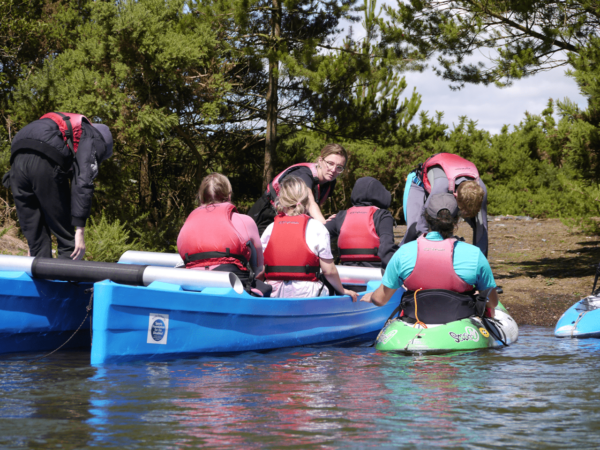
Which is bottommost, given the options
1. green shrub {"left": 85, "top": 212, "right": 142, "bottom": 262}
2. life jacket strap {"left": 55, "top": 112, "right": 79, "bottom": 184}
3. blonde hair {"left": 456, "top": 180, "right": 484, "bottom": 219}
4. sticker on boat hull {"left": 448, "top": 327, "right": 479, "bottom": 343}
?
sticker on boat hull {"left": 448, "top": 327, "right": 479, "bottom": 343}

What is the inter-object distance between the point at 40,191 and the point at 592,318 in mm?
4772

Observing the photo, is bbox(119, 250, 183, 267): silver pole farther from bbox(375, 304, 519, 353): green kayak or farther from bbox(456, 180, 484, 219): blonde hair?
bbox(456, 180, 484, 219): blonde hair

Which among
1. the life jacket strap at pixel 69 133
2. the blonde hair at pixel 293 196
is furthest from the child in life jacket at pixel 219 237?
the life jacket strap at pixel 69 133

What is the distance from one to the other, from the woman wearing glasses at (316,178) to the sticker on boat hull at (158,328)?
189 centimetres

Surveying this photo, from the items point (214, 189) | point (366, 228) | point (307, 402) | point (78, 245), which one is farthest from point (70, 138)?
point (307, 402)

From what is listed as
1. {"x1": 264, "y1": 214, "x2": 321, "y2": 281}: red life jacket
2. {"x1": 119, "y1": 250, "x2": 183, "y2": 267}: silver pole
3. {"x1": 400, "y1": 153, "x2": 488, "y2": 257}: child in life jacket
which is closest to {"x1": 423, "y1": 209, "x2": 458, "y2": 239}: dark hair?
{"x1": 400, "y1": 153, "x2": 488, "y2": 257}: child in life jacket

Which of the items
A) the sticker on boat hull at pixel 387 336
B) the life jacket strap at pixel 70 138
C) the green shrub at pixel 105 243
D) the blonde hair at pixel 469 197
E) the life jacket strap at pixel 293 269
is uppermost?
the life jacket strap at pixel 70 138

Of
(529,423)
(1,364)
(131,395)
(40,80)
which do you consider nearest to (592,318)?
(529,423)

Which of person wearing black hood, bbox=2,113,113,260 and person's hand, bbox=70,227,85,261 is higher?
person wearing black hood, bbox=2,113,113,260

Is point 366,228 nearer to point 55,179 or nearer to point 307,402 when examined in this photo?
point 55,179

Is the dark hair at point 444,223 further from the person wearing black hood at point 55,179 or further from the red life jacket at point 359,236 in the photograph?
the person wearing black hood at point 55,179

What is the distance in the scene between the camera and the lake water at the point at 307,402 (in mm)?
2902

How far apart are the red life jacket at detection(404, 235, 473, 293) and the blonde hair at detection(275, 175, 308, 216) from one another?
3.25ft

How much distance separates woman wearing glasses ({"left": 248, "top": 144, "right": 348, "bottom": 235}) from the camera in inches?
248
